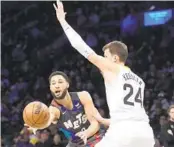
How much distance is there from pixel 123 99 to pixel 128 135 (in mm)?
334

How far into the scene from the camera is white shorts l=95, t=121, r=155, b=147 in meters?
4.91

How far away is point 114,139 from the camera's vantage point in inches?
194

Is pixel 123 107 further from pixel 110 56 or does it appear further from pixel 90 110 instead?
pixel 90 110

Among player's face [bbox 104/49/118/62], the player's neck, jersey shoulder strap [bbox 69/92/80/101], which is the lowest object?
the player's neck

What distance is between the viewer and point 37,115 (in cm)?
559

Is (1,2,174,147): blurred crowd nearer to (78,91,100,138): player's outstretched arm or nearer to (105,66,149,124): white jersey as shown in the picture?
(78,91,100,138): player's outstretched arm

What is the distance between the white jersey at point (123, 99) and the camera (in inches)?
196

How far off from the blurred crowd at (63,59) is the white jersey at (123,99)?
18.1ft

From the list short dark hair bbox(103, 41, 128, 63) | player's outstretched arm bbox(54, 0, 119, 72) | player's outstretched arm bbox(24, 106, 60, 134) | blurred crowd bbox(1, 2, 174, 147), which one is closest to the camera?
player's outstretched arm bbox(54, 0, 119, 72)

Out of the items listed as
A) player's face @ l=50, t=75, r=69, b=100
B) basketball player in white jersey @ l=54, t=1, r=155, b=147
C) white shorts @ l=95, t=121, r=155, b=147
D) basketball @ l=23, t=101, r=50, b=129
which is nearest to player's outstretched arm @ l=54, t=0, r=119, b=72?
basketball player in white jersey @ l=54, t=1, r=155, b=147

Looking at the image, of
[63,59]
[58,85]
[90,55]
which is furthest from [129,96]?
[63,59]

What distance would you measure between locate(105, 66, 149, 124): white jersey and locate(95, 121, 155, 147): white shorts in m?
0.06

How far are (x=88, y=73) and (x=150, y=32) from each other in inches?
84.8

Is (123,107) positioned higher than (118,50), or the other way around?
(118,50)
